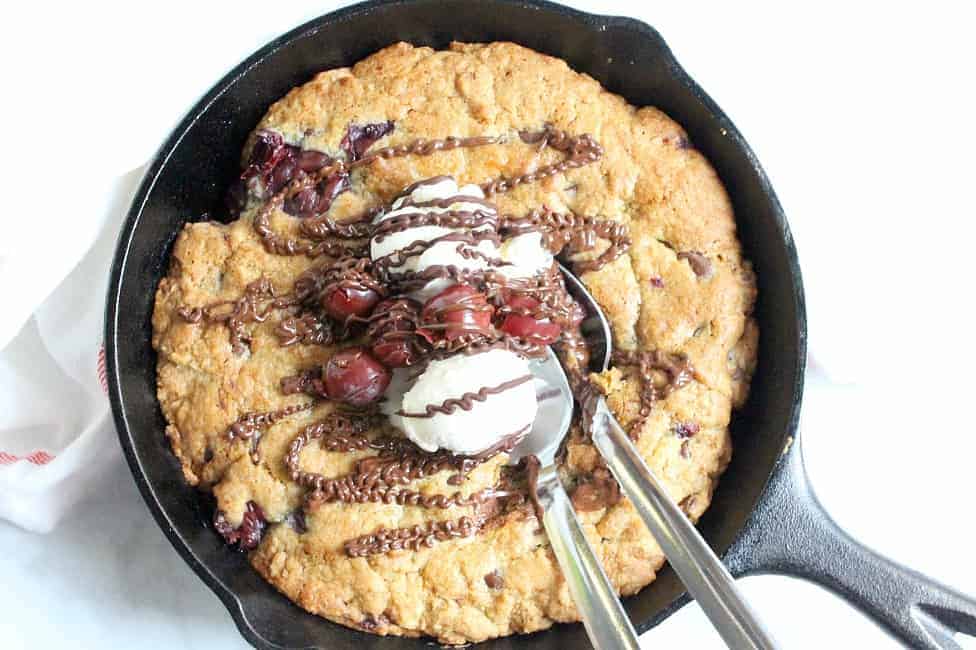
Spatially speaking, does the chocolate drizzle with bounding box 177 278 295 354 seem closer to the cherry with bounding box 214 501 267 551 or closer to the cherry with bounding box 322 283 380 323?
the cherry with bounding box 322 283 380 323

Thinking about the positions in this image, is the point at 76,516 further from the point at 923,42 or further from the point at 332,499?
the point at 923,42

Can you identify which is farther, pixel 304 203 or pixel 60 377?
pixel 60 377

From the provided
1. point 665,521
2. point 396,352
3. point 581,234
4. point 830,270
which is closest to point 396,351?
point 396,352

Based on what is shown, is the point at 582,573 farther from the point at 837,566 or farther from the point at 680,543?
the point at 837,566

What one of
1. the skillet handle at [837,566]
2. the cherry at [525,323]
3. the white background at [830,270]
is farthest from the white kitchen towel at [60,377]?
the skillet handle at [837,566]

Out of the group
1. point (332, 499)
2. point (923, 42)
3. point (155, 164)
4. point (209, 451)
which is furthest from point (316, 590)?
point (923, 42)

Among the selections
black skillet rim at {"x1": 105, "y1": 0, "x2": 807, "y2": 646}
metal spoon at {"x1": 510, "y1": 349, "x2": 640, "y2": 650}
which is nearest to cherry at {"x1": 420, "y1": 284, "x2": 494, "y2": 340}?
metal spoon at {"x1": 510, "y1": 349, "x2": 640, "y2": 650}
